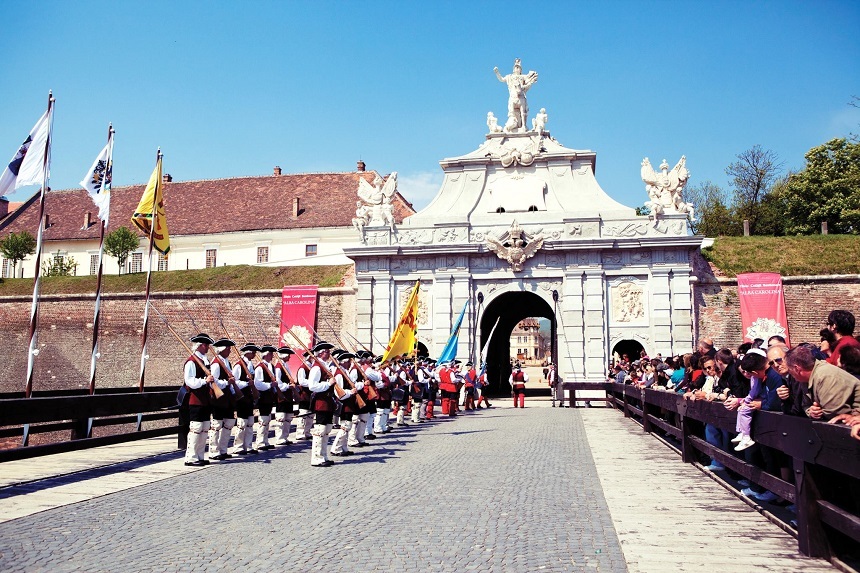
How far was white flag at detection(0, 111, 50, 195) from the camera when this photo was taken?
15680 millimetres

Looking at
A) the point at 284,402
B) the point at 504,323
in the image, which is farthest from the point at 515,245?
the point at 284,402

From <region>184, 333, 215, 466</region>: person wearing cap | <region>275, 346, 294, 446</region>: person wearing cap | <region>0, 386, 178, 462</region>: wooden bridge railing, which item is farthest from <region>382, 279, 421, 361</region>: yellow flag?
<region>184, 333, 215, 466</region>: person wearing cap

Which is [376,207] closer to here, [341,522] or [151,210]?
[151,210]

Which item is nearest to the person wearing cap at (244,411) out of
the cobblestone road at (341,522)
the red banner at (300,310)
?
the cobblestone road at (341,522)

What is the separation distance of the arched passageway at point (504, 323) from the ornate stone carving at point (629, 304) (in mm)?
3183

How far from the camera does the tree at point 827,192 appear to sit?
50781 millimetres

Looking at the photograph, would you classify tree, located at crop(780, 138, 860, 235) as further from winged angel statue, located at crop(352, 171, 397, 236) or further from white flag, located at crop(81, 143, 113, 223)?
white flag, located at crop(81, 143, 113, 223)

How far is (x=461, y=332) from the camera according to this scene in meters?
35.0

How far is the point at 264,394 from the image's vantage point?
15875 millimetres

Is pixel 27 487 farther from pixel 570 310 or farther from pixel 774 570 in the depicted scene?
pixel 570 310

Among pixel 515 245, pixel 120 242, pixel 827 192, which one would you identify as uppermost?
pixel 827 192

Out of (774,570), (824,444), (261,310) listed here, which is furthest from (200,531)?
(261,310)

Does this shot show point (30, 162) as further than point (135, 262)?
No

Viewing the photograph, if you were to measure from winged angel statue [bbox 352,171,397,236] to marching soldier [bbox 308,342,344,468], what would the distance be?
22901mm
